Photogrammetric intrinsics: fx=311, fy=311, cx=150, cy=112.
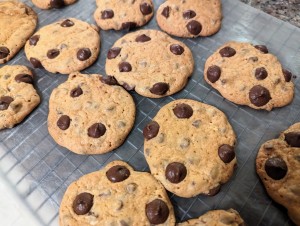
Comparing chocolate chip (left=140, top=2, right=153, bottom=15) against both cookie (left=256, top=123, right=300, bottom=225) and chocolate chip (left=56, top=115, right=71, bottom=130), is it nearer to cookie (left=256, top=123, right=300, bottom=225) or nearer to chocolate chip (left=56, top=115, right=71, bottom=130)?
chocolate chip (left=56, top=115, right=71, bottom=130)

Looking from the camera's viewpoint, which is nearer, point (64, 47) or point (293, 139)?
point (293, 139)

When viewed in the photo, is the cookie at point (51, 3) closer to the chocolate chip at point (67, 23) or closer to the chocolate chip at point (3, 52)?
the chocolate chip at point (67, 23)

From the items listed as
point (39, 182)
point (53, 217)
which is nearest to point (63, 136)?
point (39, 182)

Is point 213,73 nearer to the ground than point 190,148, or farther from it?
farther from it

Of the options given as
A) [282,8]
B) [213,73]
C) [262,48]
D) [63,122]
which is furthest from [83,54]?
[282,8]

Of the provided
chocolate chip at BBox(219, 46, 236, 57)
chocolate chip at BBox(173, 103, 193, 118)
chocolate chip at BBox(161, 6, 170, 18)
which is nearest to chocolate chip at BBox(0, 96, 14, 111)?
chocolate chip at BBox(173, 103, 193, 118)

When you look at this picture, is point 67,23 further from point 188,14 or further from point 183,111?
point 183,111
